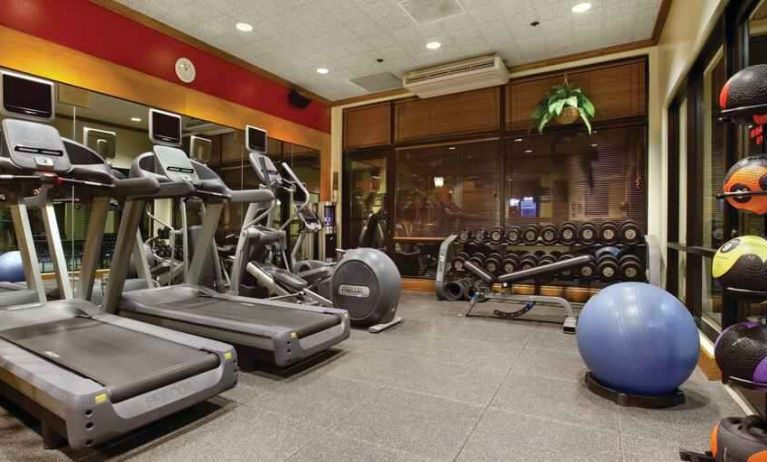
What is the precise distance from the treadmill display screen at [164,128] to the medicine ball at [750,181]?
4006 millimetres

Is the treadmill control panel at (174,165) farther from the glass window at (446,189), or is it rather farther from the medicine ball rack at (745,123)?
the glass window at (446,189)

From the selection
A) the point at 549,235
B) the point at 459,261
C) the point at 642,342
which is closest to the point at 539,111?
the point at 549,235

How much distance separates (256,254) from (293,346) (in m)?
2.29

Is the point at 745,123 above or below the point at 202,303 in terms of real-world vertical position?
above

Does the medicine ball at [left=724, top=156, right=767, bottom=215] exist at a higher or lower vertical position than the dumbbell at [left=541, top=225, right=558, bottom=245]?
higher

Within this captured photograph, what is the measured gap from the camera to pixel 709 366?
2824 millimetres

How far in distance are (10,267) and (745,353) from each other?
602cm

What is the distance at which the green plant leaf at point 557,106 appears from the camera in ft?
18.0

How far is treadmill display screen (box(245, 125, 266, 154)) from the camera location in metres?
4.67

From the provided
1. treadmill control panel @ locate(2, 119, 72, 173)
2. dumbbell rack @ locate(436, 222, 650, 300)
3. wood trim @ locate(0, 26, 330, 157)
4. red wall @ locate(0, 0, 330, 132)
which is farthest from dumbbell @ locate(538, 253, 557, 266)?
treadmill control panel @ locate(2, 119, 72, 173)

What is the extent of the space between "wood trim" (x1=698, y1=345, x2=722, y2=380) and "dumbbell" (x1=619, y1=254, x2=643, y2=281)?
1.90 m

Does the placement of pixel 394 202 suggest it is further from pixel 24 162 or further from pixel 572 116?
pixel 24 162

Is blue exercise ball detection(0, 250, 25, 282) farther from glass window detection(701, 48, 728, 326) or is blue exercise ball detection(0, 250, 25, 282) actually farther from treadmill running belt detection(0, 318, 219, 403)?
glass window detection(701, 48, 728, 326)

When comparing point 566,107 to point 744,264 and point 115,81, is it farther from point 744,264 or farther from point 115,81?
point 115,81
